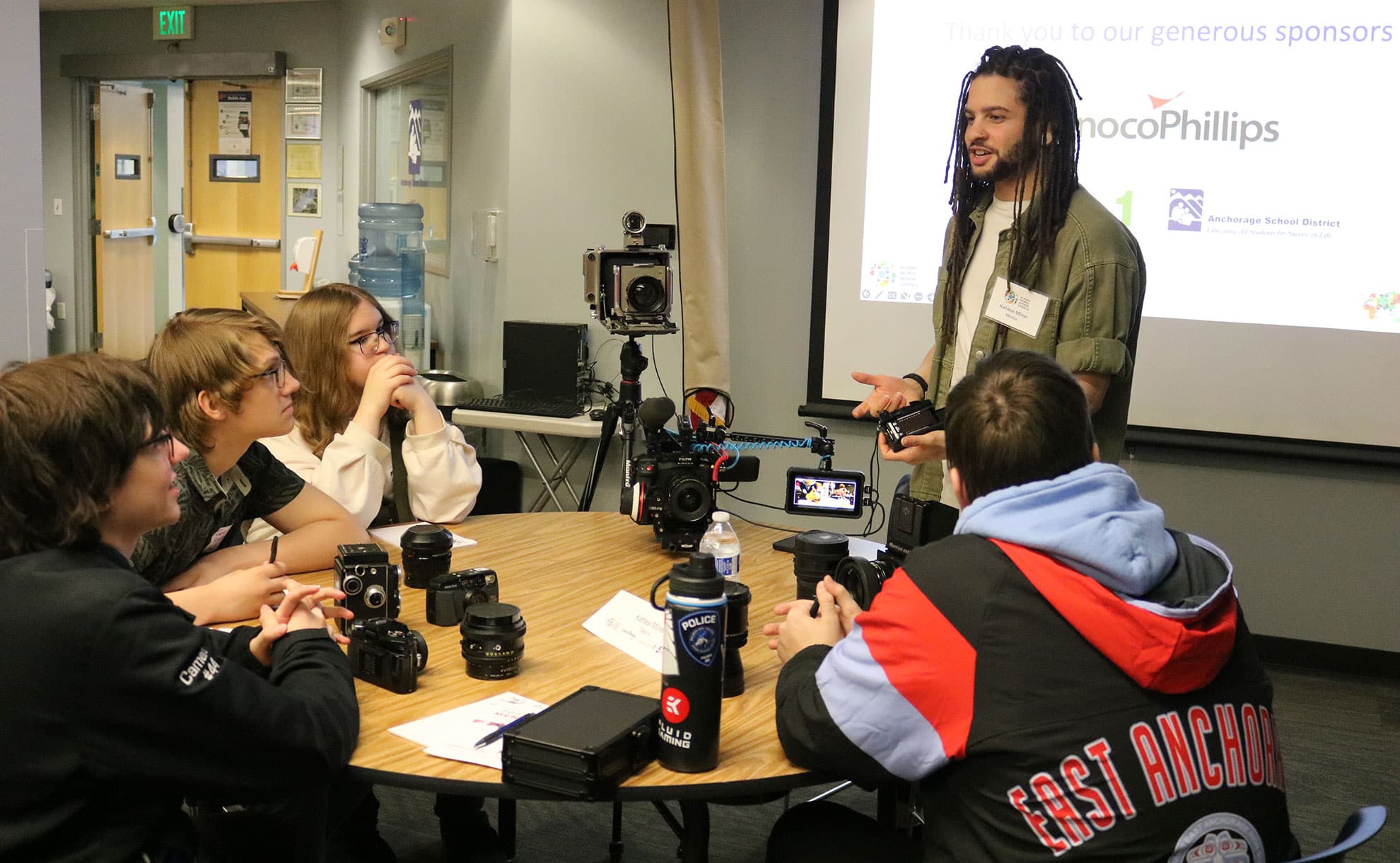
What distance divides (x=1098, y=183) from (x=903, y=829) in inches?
108

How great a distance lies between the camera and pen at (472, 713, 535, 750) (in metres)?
1.41

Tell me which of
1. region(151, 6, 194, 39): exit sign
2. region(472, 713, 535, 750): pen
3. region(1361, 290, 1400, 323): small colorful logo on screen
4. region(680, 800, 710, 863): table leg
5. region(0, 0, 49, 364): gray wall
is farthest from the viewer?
region(151, 6, 194, 39): exit sign

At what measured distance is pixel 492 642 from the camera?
1.65 metres

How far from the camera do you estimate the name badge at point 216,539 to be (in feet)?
6.84

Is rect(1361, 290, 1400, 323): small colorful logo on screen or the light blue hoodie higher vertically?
rect(1361, 290, 1400, 323): small colorful logo on screen

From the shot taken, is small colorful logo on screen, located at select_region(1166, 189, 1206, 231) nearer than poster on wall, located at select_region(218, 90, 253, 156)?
Yes

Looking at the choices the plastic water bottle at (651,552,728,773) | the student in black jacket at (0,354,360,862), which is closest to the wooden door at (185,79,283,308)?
the student in black jacket at (0,354,360,862)

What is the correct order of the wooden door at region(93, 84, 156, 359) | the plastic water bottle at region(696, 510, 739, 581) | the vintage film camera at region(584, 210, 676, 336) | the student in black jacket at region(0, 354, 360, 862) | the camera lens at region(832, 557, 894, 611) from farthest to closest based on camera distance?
the wooden door at region(93, 84, 156, 359) → the vintage film camera at region(584, 210, 676, 336) → the plastic water bottle at region(696, 510, 739, 581) → the camera lens at region(832, 557, 894, 611) → the student in black jacket at region(0, 354, 360, 862)

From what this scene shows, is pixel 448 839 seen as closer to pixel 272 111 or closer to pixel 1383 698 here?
pixel 1383 698

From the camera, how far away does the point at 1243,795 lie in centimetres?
125

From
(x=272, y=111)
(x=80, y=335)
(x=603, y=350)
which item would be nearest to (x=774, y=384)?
(x=603, y=350)

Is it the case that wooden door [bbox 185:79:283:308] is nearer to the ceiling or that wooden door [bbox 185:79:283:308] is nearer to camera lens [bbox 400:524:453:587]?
the ceiling

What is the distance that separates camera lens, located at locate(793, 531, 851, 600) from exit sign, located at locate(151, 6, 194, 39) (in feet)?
25.2

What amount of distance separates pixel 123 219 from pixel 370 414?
7.78 m
